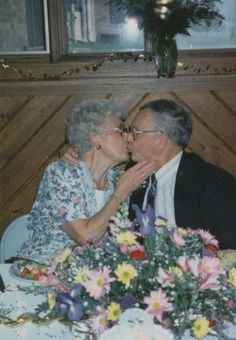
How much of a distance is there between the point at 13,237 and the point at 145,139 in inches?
32.1

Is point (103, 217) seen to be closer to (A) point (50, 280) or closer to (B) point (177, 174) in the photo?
(B) point (177, 174)

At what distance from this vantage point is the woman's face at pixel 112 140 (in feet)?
7.61

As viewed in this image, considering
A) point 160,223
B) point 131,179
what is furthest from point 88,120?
point 160,223

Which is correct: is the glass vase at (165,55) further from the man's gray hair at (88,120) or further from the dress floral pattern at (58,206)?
the dress floral pattern at (58,206)

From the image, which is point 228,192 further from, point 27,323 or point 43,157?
point 43,157

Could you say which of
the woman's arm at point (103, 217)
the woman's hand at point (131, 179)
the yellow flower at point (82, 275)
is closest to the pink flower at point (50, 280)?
the yellow flower at point (82, 275)

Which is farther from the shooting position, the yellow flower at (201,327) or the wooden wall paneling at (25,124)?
the wooden wall paneling at (25,124)

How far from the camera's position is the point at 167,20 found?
344 centimetres

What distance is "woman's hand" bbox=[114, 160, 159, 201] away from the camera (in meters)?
2.23

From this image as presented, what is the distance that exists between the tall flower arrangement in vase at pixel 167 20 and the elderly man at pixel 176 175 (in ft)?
4.05

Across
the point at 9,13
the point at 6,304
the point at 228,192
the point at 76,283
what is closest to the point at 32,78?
the point at 9,13

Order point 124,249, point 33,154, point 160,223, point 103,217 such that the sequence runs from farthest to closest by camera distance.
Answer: point 33,154 → point 103,217 → point 160,223 → point 124,249

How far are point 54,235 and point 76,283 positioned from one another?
3.30 feet

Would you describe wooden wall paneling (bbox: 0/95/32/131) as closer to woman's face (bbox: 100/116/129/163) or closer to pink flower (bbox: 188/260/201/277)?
woman's face (bbox: 100/116/129/163)
